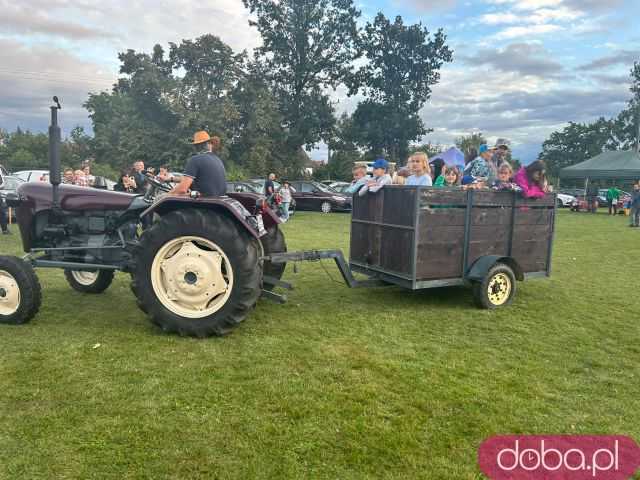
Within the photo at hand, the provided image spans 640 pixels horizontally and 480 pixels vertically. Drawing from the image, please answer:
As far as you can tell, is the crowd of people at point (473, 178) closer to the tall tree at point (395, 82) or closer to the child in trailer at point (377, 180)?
the child in trailer at point (377, 180)

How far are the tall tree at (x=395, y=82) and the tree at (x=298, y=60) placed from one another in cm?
375

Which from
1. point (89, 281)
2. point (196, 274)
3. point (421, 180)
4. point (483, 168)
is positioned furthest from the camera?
point (483, 168)

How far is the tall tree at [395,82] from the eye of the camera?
40562mm

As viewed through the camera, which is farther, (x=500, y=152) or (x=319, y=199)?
(x=319, y=199)

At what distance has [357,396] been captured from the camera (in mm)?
3225

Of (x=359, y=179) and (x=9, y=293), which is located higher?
(x=359, y=179)

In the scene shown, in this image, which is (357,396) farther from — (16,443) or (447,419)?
(16,443)

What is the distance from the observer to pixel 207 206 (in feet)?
14.5

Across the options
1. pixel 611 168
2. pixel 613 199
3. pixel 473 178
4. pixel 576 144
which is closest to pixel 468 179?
pixel 473 178

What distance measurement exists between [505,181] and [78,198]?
4730 millimetres

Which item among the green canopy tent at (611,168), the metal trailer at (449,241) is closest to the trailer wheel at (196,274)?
the metal trailer at (449,241)

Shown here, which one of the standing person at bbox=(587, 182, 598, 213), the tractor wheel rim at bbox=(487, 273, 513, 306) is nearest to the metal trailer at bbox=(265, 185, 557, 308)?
the tractor wheel rim at bbox=(487, 273, 513, 306)

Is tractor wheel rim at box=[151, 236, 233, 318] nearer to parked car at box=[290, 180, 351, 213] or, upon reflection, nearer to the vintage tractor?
the vintage tractor

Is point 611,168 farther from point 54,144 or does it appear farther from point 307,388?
point 54,144
